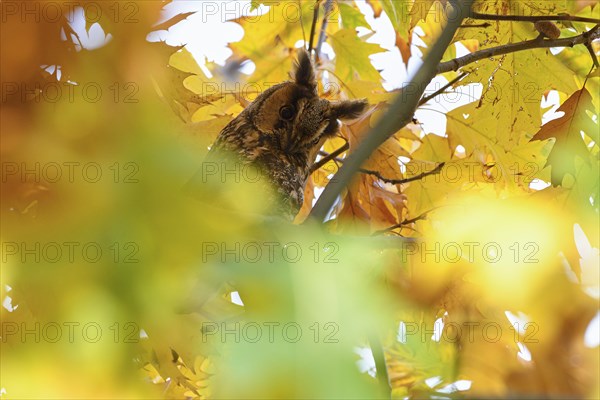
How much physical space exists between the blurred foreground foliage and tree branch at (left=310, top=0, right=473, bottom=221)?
0.35ft

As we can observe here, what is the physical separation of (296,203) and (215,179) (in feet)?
1.29

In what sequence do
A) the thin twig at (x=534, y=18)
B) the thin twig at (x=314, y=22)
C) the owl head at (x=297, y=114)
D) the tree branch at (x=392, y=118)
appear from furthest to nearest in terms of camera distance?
the owl head at (x=297, y=114) → the thin twig at (x=314, y=22) → the thin twig at (x=534, y=18) → the tree branch at (x=392, y=118)

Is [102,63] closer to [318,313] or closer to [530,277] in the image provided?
[318,313]

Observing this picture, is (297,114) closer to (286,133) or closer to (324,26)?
(286,133)

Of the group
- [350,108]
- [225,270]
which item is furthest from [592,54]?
[225,270]

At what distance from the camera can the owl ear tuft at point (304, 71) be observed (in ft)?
6.91

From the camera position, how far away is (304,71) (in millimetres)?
2127

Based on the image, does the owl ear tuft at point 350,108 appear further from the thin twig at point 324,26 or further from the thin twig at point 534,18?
the thin twig at point 534,18

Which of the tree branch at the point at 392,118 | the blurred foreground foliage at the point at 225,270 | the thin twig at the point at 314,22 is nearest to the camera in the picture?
the blurred foreground foliage at the point at 225,270

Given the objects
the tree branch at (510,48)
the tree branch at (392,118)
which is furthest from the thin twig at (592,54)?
the tree branch at (392,118)

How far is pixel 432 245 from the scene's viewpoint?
4.38ft

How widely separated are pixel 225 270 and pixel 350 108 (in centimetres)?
145

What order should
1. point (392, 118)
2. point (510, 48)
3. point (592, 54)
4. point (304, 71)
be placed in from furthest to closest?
1. point (304, 71)
2. point (592, 54)
3. point (510, 48)
4. point (392, 118)

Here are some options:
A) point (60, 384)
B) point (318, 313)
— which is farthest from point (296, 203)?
point (318, 313)
